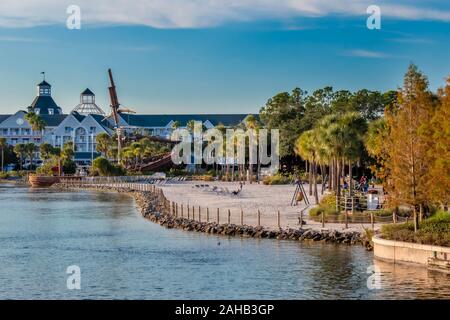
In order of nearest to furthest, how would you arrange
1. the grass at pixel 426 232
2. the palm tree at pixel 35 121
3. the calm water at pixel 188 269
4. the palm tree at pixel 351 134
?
1. the calm water at pixel 188 269
2. the grass at pixel 426 232
3. the palm tree at pixel 351 134
4. the palm tree at pixel 35 121

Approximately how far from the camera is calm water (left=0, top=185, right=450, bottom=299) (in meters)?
28.0

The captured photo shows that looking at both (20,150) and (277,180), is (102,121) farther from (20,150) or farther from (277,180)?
(277,180)

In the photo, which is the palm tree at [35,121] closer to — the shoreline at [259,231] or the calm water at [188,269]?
the shoreline at [259,231]

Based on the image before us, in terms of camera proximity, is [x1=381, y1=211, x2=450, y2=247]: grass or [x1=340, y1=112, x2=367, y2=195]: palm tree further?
[x1=340, y1=112, x2=367, y2=195]: palm tree

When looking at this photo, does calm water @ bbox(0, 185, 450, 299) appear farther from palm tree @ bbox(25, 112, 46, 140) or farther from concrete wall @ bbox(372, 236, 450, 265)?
palm tree @ bbox(25, 112, 46, 140)

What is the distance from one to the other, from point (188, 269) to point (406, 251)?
8164mm

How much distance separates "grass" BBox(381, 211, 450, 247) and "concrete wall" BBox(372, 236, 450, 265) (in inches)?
11.0

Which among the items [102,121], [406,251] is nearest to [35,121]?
[102,121]

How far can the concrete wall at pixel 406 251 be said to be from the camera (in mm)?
29750

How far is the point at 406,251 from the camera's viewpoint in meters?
31.1

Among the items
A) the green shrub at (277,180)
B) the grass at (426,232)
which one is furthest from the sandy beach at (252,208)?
the green shrub at (277,180)

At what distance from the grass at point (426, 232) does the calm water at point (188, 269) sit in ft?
3.86

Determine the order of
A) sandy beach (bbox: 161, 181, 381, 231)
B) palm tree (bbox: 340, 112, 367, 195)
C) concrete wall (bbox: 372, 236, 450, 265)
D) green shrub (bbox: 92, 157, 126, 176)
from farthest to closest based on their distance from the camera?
green shrub (bbox: 92, 157, 126, 176), palm tree (bbox: 340, 112, 367, 195), sandy beach (bbox: 161, 181, 381, 231), concrete wall (bbox: 372, 236, 450, 265)

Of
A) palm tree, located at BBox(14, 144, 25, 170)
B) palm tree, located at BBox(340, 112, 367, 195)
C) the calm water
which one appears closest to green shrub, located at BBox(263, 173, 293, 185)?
palm tree, located at BBox(340, 112, 367, 195)
